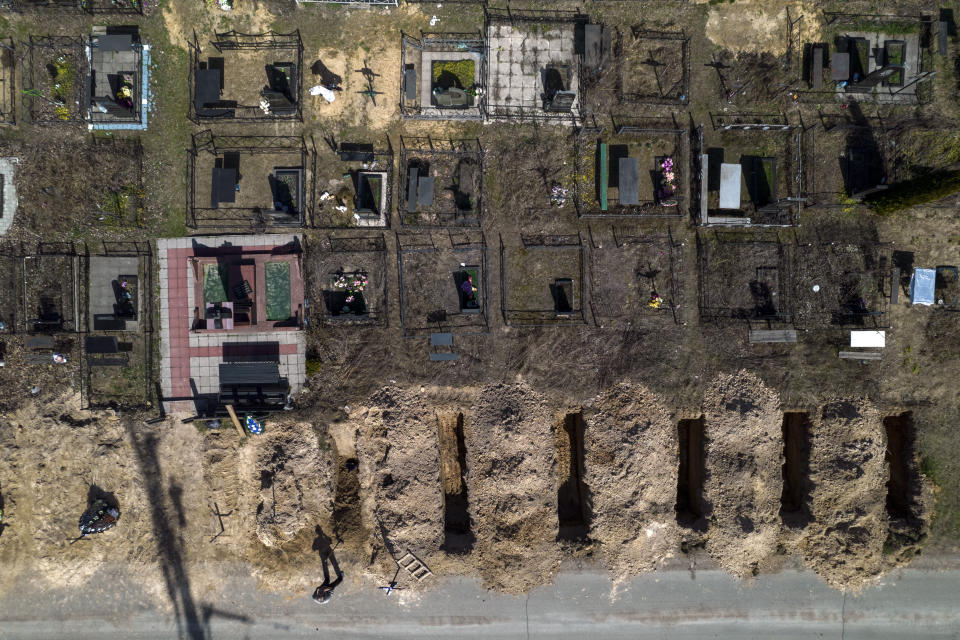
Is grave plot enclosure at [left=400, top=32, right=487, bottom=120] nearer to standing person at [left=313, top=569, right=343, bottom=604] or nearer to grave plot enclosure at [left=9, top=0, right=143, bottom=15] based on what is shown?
grave plot enclosure at [left=9, top=0, right=143, bottom=15]

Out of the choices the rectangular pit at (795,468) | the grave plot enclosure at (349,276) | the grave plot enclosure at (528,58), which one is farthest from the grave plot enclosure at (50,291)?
the rectangular pit at (795,468)

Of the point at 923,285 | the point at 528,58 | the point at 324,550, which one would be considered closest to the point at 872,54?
the point at 923,285

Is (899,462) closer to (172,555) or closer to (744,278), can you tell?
(744,278)

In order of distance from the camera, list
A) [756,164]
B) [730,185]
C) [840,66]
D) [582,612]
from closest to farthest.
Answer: [730,185]
[840,66]
[756,164]
[582,612]

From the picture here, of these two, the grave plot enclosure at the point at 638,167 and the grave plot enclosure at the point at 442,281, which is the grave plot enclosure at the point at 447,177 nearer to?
the grave plot enclosure at the point at 442,281

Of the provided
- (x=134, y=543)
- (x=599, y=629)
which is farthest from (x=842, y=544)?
(x=134, y=543)
